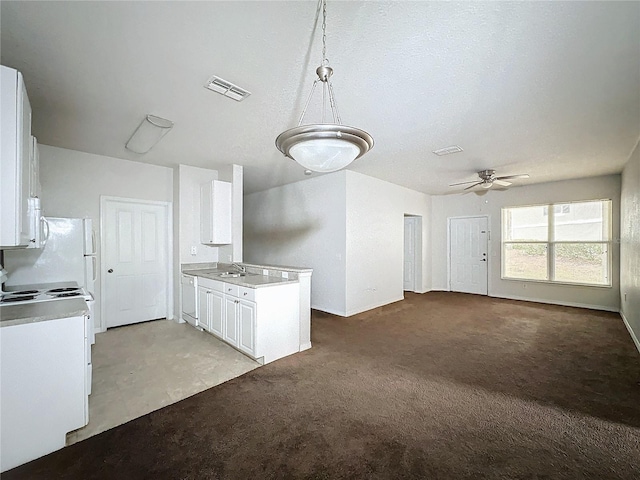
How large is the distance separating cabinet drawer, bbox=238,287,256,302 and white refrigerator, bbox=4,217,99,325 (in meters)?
1.56

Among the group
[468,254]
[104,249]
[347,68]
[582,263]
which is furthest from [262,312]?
[582,263]

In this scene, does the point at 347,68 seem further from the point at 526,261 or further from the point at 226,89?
the point at 526,261

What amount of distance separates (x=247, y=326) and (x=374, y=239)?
3.32 metres

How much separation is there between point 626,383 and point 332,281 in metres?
3.79

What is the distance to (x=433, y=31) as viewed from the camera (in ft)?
5.77

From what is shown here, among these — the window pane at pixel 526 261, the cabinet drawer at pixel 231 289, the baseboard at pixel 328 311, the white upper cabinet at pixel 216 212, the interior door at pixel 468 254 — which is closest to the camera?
the cabinet drawer at pixel 231 289

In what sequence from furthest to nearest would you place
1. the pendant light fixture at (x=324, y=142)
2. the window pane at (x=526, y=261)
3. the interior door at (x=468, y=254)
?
the interior door at (x=468, y=254) < the window pane at (x=526, y=261) < the pendant light fixture at (x=324, y=142)

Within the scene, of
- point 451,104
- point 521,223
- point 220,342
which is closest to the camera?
point 451,104

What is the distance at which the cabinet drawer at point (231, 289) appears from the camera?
11.2ft

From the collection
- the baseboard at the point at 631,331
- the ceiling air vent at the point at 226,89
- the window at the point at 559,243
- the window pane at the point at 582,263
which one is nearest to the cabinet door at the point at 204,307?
the ceiling air vent at the point at 226,89

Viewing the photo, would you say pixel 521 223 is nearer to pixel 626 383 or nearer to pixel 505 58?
pixel 626 383

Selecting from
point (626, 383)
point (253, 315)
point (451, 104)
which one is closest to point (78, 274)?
point (253, 315)

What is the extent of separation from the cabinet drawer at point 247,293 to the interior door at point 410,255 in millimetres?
5464

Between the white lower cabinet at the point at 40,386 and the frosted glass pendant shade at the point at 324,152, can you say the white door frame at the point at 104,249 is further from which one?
the frosted glass pendant shade at the point at 324,152
